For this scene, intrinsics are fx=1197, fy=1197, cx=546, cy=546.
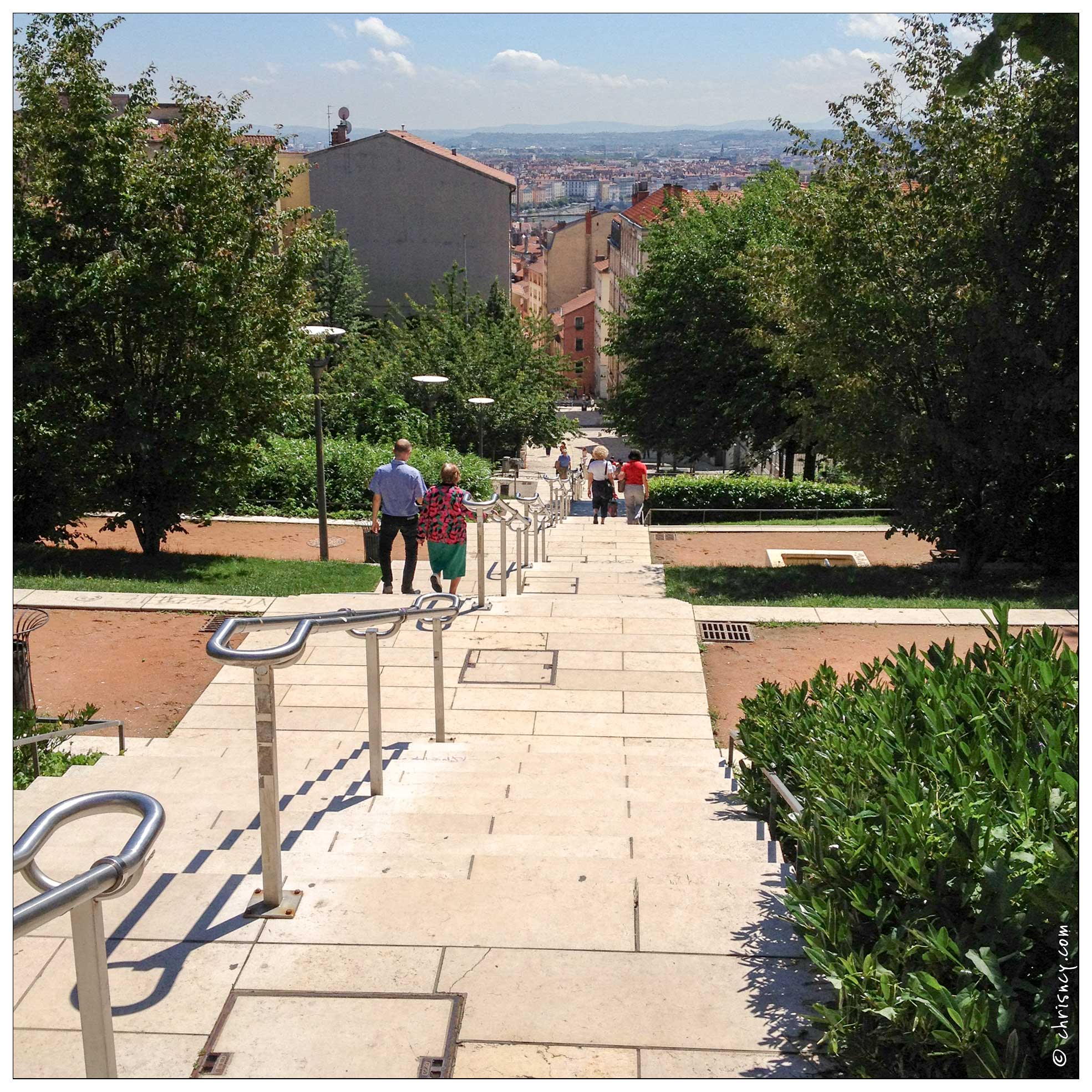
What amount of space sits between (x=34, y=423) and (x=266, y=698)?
10.4 m

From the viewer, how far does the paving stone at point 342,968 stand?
344cm

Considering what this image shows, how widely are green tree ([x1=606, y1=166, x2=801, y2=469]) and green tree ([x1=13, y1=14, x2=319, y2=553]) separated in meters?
19.8

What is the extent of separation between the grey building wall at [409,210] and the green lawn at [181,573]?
43.6 metres

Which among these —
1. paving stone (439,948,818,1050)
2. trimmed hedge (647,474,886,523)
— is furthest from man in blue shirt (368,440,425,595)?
trimmed hedge (647,474,886,523)

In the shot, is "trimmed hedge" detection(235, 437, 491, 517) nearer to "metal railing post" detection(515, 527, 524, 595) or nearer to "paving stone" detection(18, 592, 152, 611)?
"metal railing post" detection(515, 527, 524, 595)

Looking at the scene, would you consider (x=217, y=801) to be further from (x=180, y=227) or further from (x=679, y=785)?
(x=180, y=227)

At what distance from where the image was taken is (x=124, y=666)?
8.68m

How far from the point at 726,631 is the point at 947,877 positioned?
267 inches

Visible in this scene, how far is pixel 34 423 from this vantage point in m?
13.0

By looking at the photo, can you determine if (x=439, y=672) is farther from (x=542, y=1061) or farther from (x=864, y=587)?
(x=864, y=587)

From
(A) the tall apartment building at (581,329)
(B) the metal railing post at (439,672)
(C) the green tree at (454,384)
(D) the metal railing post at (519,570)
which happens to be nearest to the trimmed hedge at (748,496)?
(C) the green tree at (454,384)

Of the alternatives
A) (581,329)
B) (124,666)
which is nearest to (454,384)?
(124,666)

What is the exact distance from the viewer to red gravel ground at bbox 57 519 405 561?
15.6m

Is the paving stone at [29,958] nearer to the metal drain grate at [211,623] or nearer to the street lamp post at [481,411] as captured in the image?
the metal drain grate at [211,623]
